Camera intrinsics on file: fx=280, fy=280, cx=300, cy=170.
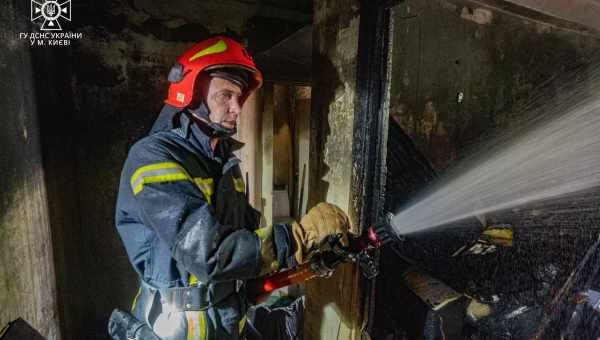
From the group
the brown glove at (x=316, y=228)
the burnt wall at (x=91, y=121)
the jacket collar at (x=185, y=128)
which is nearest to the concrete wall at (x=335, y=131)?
the brown glove at (x=316, y=228)

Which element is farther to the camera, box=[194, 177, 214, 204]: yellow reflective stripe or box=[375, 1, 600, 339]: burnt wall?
box=[375, 1, 600, 339]: burnt wall

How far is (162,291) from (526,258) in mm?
4475

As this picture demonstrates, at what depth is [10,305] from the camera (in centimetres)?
163

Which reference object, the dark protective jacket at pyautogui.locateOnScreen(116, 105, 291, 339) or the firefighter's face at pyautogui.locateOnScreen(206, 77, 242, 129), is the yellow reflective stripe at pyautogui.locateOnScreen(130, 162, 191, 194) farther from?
A: the firefighter's face at pyautogui.locateOnScreen(206, 77, 242, 129)

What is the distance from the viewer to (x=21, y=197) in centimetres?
182

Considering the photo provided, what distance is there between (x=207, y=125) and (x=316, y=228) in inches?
37.1

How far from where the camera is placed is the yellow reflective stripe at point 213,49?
5.68 feet

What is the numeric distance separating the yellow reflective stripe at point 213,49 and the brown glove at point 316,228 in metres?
1.16

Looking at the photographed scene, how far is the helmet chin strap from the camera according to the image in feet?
5.78

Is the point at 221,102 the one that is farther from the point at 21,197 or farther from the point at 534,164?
the point at 534,164

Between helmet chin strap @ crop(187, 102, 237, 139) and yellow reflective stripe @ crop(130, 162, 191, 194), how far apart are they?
0.44 metres

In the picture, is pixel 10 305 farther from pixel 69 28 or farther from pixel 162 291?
pixel 69 28

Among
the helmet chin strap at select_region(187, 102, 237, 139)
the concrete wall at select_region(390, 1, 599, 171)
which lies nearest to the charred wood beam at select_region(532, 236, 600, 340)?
the concrete wall at select_region(390, 1, 599, 171)

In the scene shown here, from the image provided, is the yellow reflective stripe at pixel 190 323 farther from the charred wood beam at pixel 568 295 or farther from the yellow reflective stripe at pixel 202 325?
the charred wood beam at pixel 568 295
